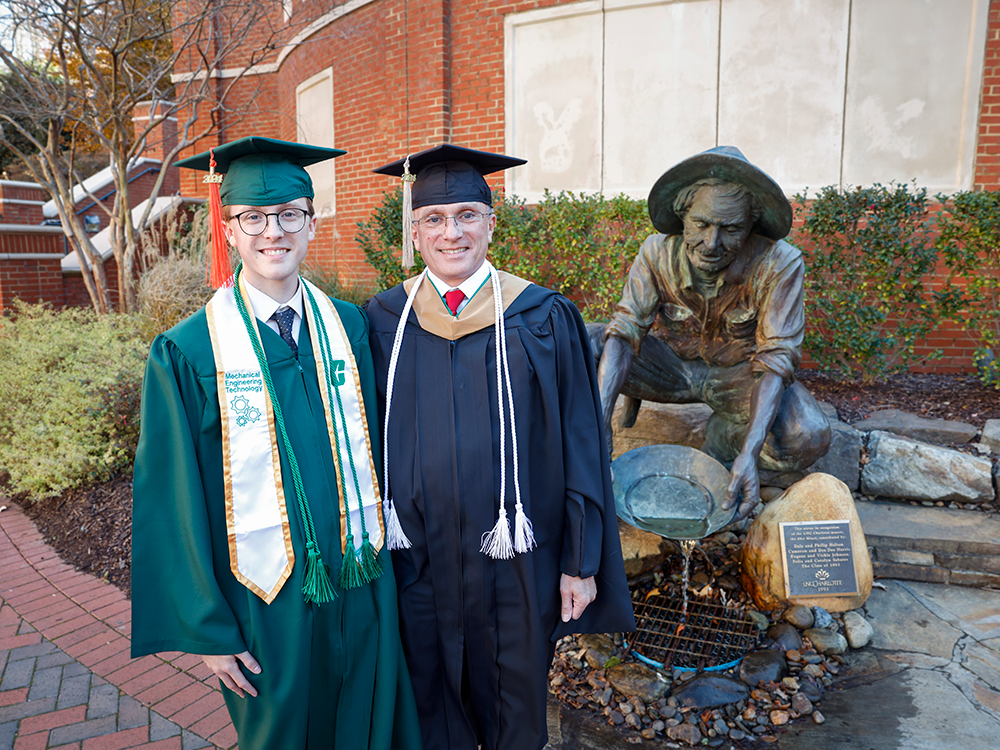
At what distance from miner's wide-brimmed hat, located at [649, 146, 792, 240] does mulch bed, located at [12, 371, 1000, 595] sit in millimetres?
2214

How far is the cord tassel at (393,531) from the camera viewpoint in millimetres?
1820

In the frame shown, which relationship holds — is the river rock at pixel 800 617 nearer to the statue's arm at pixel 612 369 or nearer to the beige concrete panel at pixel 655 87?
the statue's arm at pixel 612 369

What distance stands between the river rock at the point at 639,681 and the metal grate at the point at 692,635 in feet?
0.30

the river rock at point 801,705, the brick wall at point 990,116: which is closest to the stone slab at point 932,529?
the river rock at point 801,705

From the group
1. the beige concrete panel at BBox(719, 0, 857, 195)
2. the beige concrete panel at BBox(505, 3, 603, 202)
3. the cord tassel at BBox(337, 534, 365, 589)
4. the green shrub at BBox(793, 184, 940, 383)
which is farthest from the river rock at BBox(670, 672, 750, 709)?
the beige concrete panel at BBox(505, 3, 603, 202)

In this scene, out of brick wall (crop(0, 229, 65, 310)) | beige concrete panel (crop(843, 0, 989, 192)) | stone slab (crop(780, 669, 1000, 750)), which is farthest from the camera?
brick wall (crop(0, 229, 65, 310))

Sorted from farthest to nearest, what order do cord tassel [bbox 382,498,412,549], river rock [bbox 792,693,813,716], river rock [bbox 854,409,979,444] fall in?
river rock [bbox 854,409,979,444], river rock [bbox 792,693,813,716], cord tassel [bbox 382,498,412,549]

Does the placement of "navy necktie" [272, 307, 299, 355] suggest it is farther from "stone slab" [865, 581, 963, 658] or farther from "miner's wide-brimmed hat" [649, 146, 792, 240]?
"stone slab" [865, 581, 963, 658]

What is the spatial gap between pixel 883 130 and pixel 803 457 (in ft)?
14.6

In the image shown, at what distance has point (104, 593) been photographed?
368 centimetres

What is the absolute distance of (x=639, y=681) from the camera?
267cm

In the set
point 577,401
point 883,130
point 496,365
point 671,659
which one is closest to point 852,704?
point 671,659

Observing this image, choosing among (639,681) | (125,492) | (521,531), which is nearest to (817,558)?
(639,681)

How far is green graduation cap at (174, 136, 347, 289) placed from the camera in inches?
67.1
